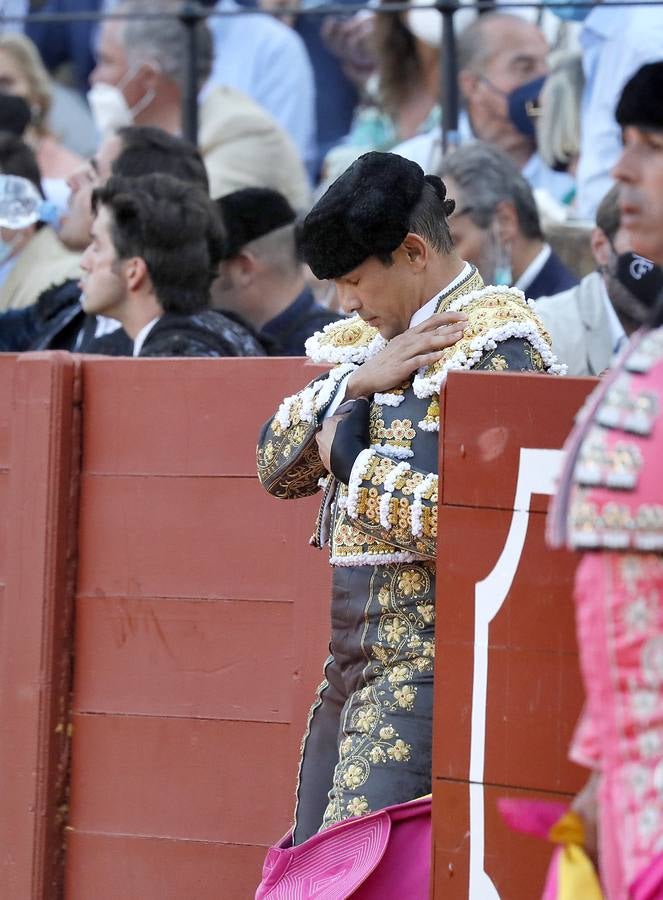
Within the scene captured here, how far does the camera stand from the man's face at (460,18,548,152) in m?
6.79

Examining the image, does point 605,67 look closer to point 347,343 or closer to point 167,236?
point 167,236

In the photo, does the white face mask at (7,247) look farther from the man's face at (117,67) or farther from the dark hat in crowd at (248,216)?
the man's face at (117,67)

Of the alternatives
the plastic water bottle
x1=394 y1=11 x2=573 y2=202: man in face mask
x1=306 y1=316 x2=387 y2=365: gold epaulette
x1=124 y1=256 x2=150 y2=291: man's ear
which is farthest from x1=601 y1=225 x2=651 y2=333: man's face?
the plastic water bottle

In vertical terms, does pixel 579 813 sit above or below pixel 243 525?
below

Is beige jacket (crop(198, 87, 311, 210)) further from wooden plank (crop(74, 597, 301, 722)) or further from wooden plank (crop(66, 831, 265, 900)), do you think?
wooden plank (crop(66, 831, 265, 900))

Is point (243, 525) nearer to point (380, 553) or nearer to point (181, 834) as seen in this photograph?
point (181, 834)

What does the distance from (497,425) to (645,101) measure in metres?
0.81

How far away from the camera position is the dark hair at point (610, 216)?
16.4 ft

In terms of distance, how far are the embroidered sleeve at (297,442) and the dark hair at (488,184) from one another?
2299 mm

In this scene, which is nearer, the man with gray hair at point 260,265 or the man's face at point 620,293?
the man's face at point 620,293

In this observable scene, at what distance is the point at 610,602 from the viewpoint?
206 centimetres

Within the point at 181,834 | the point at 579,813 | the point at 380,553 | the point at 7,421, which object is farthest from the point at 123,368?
the point at 579,813

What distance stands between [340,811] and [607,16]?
401 cm

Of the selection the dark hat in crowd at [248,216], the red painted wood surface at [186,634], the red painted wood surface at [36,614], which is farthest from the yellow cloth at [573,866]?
the dark hat in crowd at [248,216]
